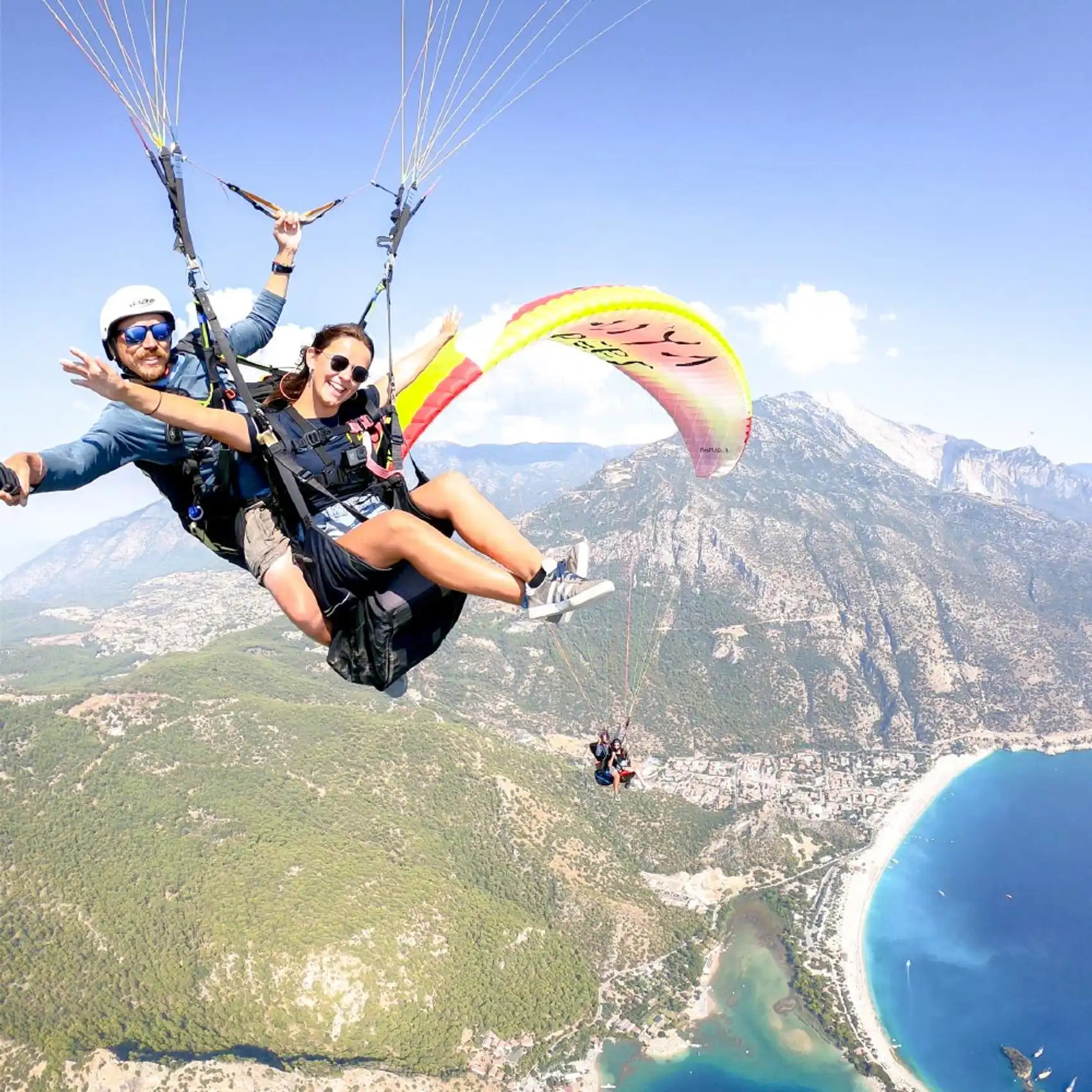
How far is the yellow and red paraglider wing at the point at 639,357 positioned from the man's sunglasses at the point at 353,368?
1.51 m

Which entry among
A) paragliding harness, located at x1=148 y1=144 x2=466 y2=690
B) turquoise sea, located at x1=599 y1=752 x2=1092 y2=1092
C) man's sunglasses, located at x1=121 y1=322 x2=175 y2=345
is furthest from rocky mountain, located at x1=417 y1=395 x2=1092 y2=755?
man's sunglasses, located at x1=121 y1=322 x2=175 y2=345

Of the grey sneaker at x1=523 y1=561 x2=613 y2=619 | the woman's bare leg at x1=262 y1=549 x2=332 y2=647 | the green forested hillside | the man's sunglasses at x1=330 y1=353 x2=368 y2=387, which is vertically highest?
the man's sunglasses at x1=330 y1=353 x2=368 y2=387

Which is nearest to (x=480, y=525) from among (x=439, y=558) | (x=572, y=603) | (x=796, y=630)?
(x=439, y=558)

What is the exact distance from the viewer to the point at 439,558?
5.10m

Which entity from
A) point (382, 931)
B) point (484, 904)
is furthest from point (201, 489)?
point (484, 904)

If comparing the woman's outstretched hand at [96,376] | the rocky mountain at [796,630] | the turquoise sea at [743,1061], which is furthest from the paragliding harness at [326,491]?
the rocky mountain at [796,630]

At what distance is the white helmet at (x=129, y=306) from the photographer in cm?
505

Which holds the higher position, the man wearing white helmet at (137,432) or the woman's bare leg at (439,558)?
the man wearing white helmet at (137,432)

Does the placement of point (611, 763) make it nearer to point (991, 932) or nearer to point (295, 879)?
point (295, 879)

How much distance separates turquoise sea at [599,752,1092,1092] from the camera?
183ft

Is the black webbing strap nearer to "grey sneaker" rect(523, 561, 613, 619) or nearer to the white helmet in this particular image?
the white helmet

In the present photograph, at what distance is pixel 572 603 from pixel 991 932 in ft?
304

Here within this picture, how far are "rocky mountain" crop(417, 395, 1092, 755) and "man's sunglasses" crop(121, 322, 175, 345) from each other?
287ft

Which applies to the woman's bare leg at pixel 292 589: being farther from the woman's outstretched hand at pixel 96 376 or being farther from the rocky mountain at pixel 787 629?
the rocky mountain at pixel 787 629
